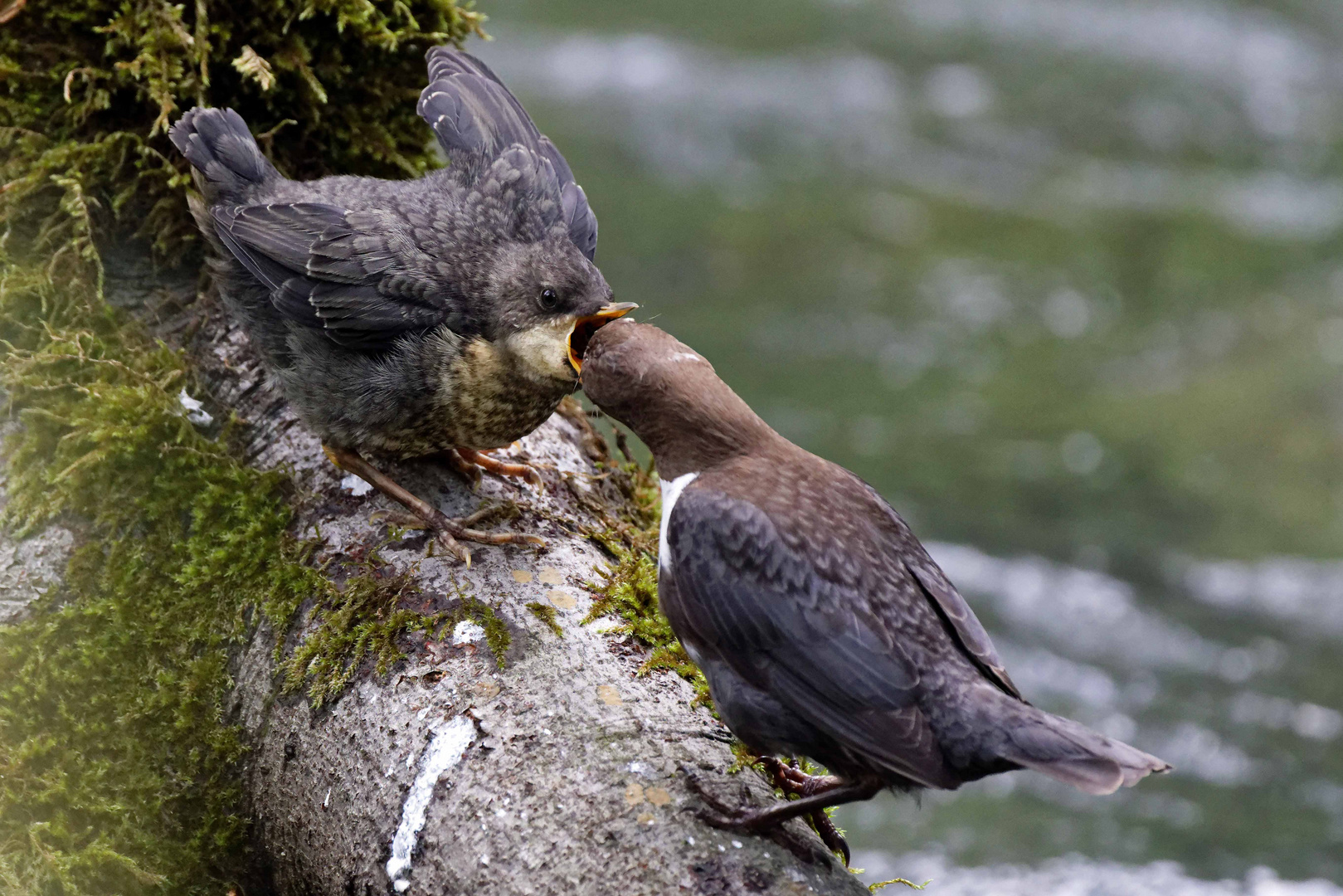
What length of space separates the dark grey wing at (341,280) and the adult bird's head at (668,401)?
473 mm

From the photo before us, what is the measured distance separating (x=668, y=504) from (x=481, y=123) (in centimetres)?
139

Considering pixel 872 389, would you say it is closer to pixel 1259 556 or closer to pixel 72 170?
pixel 1259 556

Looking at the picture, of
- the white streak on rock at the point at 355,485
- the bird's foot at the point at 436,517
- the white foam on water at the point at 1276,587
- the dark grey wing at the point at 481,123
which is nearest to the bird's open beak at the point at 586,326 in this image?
the dark grey wing at the point at 481,123

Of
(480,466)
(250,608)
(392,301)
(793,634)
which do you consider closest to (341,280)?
(392,301)

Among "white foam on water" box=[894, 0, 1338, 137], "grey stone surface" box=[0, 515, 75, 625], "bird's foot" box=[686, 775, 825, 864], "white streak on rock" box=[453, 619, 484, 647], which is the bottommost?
"grey stone surface" box=[0, 515, 75, 625]

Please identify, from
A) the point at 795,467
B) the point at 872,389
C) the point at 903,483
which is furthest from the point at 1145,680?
the point at 795,467

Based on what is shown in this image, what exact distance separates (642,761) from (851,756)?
0.46 metres

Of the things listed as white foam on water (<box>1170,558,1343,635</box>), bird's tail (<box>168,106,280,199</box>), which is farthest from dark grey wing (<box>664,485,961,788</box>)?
white foam on water (<box>1170,558,1343,635</box>)

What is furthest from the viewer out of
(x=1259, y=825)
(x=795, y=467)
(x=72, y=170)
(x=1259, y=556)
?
(x=1259, y=556)

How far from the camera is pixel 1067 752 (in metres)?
2.35

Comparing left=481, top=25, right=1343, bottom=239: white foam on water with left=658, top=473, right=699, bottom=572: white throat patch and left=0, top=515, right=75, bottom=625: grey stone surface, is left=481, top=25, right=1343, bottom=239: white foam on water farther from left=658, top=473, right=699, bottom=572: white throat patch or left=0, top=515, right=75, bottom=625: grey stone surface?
left=0, top=515, right=75, bottom=625: grey stone surface

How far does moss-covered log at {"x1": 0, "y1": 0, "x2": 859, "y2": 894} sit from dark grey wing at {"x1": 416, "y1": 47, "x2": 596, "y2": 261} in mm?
237

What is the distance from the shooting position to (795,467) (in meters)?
2.96

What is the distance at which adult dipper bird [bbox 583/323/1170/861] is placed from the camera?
246 centimetres
